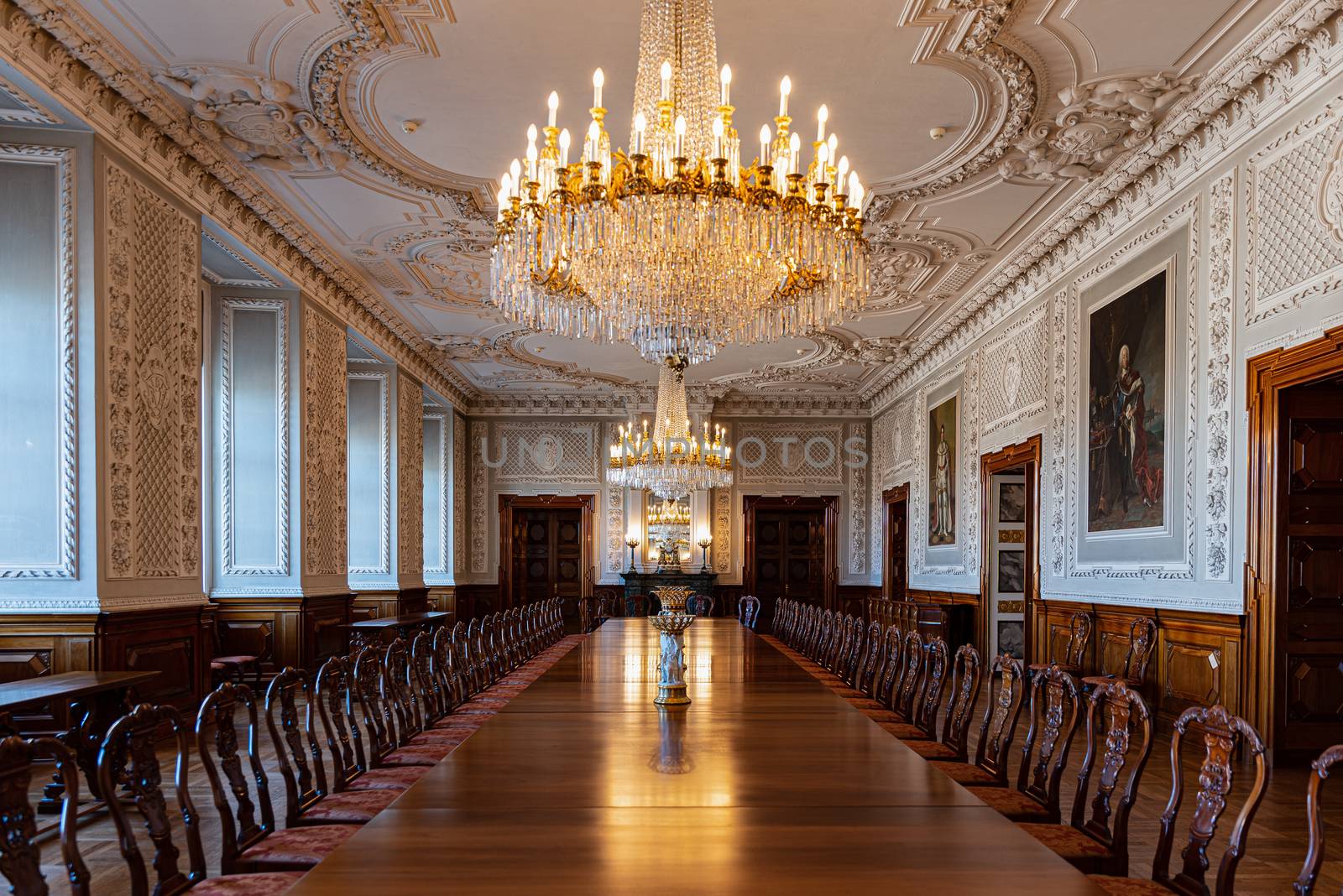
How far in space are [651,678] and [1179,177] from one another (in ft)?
16.1

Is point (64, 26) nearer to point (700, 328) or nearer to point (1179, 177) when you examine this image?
point (700, 328)

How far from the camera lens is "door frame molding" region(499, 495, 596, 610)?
55.8 feet

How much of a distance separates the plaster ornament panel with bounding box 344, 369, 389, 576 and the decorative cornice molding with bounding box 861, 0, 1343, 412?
7.22 metres

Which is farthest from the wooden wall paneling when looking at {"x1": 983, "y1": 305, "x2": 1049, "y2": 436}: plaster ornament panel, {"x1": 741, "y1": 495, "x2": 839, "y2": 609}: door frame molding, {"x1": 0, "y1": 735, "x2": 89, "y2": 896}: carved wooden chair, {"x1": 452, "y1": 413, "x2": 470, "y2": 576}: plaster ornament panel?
{"x1": 741, "y1": 495, "x2": 839, "y2": 609}: door frame molding

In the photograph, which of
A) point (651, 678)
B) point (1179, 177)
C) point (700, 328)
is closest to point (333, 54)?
point (700, 328)

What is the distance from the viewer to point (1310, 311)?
210 inches

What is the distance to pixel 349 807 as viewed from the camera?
3348mm

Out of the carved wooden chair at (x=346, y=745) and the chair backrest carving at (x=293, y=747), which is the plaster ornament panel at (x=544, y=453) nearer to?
the carved wooden chair at (x=346, y=745)

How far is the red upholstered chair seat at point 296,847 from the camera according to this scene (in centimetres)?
282

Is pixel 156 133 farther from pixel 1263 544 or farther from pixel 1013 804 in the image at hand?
pixel 1263 544

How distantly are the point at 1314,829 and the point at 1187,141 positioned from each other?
5629 mm

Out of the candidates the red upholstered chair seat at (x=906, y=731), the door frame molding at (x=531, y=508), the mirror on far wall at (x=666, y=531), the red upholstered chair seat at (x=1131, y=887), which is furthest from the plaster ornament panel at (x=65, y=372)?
the door frame molding at (x=531, y=508)

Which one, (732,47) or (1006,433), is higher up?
(732,47)

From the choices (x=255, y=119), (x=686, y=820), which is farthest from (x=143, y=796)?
(x=255, y=119)
